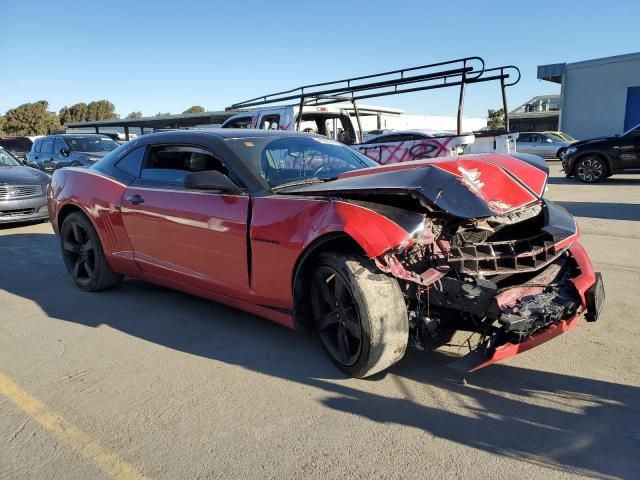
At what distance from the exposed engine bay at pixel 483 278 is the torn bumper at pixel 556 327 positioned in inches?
1.2

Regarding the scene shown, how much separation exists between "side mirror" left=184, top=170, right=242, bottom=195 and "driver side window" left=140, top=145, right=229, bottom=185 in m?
0.28

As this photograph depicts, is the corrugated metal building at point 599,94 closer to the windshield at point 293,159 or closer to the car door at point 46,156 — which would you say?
the car door at point 46,156

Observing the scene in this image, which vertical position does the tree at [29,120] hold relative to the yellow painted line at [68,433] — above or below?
above

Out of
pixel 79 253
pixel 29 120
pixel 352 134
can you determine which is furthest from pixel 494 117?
pixel 79 253

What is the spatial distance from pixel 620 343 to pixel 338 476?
92.3 inches

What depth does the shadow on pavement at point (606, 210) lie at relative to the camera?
8.43 m

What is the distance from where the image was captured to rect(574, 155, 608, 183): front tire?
1356cm

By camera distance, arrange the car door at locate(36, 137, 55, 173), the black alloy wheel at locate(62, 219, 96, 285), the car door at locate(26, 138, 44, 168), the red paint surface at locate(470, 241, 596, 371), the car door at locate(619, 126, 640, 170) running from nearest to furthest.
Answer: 1. the red paint surface at locate(470, 241, 596, 371)
2. the black alloy wheel at locate(62, 219, 96, 285)
3. the car door at locate(619, 126, 640, 170)
4. the car door at locate(36, 137, 55, 173)
5. the car door at locate(26, 138, 44, 168)

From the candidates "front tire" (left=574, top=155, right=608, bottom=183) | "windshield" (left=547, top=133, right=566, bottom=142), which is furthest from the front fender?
"windshield" (left=547, top=133, right=566, bottom=142)

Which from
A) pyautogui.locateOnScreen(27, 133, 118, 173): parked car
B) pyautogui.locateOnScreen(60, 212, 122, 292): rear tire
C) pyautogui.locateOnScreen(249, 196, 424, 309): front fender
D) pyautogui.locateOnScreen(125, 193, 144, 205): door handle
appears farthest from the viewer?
pyautogui.locateOnScreen(27, 133, 118, 173): parked car

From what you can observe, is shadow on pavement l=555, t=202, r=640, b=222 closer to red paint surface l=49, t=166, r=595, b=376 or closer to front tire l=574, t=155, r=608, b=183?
front tire l=574, t=155, r=608, b=183

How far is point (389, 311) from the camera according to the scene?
297 cm

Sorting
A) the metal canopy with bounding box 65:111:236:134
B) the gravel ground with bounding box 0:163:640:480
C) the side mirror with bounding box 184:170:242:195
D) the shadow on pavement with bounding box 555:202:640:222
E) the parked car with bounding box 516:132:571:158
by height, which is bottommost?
the shadow on pavement with bounding box 555:202:640:222

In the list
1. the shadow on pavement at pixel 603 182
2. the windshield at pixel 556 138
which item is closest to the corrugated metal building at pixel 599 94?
the windshield at pixel 556 138
